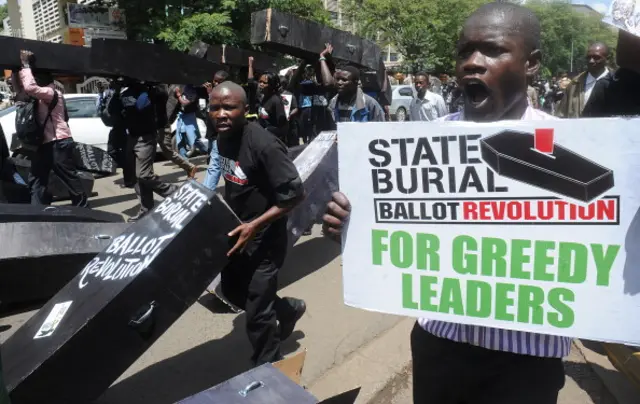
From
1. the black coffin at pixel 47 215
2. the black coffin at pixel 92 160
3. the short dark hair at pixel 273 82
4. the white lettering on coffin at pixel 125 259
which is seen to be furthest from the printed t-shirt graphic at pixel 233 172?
the black coffin at pixel 92 160

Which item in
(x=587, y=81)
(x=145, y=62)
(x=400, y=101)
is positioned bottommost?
→ (x=400, y=101)

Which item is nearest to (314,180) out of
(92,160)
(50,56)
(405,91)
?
(50,56)

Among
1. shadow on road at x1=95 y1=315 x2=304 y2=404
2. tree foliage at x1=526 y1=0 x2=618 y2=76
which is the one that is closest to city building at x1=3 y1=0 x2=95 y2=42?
shadow on road at x1=95 y1=315 x2=304 y2=404

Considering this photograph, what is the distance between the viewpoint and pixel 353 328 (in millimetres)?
4137

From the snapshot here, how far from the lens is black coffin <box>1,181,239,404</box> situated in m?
2.47

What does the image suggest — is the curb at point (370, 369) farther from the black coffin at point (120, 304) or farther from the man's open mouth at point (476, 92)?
the man's open mouth at point (476, 92)

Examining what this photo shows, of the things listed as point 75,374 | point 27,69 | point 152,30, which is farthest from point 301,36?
point 152,30

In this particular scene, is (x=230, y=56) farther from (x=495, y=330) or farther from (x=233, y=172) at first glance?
(x=495, y=330)

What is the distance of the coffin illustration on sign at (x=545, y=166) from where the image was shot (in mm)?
1450

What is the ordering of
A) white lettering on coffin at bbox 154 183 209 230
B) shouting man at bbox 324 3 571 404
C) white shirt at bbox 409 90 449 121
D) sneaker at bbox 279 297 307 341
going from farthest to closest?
white shirt at bbox 409 90 449 121
sneaker at bbox 279 297 307 341
white lettering on coffin at bbox 154 183 209 230
shouting man at bbox 324 3 571 404

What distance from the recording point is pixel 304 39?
575cm

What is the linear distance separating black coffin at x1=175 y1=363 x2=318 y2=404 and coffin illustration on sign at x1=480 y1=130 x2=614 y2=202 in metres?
1.17

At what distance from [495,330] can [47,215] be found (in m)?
4.21

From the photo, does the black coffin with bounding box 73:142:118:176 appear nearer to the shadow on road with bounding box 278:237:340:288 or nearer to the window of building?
the shadow on road with bounding box 278:237:340:288
